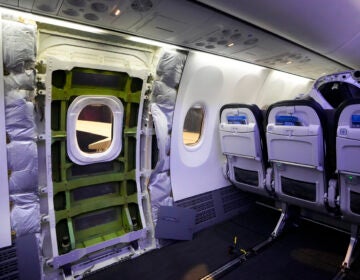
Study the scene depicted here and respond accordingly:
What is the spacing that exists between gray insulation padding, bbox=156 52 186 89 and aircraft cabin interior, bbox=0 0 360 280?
0.02 metres

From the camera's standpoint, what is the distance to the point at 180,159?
13.8ft

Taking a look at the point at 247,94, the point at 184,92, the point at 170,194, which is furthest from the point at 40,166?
the point at 247,94

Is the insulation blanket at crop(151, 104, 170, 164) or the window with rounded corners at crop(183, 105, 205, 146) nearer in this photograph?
the insulation blanket at crop(151, 104, 170, 164)

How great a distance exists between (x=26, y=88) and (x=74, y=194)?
1.54 m

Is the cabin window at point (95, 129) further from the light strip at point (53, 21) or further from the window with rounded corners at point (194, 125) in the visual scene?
the window with rounded corners at point (194, 125)

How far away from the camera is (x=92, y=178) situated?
3.44m

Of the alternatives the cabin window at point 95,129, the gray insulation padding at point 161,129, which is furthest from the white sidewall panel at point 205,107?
the cabin window at point 95,129

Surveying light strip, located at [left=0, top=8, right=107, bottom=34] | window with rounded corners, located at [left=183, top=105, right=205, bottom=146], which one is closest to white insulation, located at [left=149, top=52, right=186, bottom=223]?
window with rounded corners, located at [left=183, top=105, right=205, bottom=146]

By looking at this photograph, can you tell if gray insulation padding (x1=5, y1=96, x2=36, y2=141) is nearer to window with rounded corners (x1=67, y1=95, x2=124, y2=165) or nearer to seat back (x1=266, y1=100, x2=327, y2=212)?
window with rounded corners (x1=67, y1=95, x2=124, y2=165)

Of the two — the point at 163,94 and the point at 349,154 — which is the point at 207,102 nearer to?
the point at 163,94

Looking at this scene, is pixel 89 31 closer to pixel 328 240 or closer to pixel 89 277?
pixel 89 277

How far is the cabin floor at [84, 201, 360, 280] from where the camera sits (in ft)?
10.3

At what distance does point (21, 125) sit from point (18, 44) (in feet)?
2.66

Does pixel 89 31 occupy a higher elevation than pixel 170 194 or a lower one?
higher
